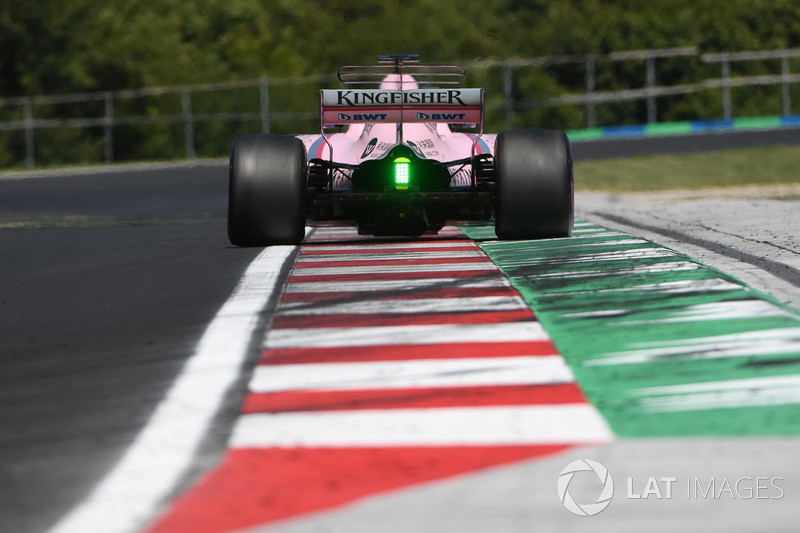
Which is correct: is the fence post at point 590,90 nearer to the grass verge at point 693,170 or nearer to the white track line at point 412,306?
the grass verge at point 693,170

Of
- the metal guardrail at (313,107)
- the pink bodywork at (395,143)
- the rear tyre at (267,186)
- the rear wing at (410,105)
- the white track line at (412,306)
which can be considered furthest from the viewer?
the metal guardrail at (313,107)

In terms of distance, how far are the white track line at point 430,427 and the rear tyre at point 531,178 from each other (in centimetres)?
677

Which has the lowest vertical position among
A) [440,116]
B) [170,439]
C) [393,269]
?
[393,269]

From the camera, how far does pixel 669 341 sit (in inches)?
287

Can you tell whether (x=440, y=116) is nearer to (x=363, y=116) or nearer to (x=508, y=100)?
(x=363, y=116)

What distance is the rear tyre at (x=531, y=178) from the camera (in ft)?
41.4

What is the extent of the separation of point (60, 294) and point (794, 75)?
1402 inches

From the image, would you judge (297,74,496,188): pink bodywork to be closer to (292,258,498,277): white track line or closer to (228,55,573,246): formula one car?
(228,55,573,246): formula one car

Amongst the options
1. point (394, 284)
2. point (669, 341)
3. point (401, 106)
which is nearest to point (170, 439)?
point (669, 341)

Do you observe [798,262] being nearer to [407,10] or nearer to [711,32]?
[711,32]

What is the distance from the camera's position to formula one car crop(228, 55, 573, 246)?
12664 millimetres

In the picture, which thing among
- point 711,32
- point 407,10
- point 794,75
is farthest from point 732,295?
point 407,10

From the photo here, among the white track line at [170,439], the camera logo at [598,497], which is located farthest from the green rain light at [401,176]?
the camera logo at [598,497]

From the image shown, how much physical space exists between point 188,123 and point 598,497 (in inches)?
1451
